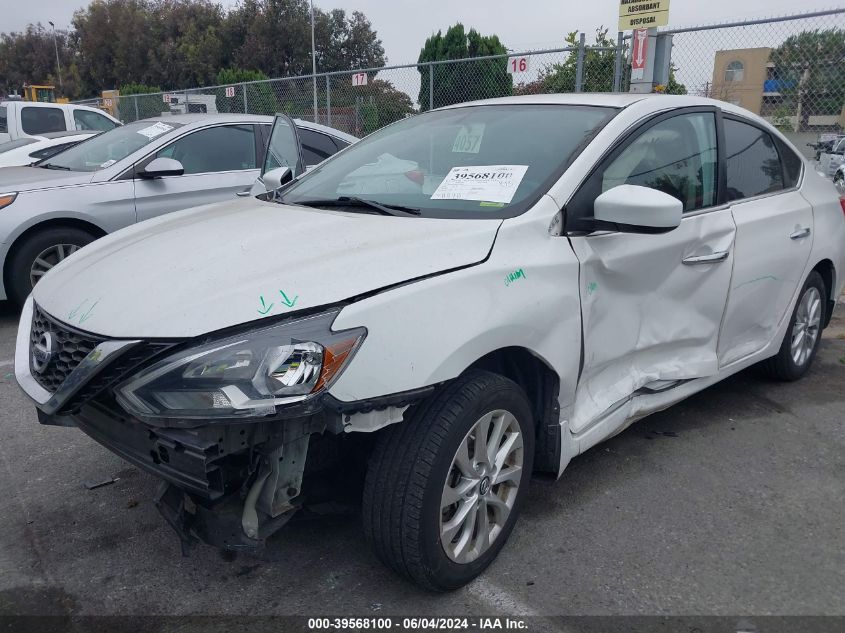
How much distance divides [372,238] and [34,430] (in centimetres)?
238

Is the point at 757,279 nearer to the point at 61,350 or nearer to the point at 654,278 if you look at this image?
the point at 654,278

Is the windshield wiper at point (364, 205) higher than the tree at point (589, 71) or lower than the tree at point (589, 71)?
lower

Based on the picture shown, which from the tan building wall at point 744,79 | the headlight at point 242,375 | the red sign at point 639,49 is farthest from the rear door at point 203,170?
the tan building wall at point 744,79

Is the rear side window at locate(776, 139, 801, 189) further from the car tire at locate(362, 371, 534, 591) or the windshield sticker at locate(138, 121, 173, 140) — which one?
the windshield sticker at locate(138, 121, 173, 140)

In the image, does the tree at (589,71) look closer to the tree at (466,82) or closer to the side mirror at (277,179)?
the tree at (466,82)

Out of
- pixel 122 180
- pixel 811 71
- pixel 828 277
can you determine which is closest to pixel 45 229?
pixel 122 180

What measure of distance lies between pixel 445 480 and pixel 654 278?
1336mm

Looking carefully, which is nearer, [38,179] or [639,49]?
[38,179]

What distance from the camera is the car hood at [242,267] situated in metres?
2.10

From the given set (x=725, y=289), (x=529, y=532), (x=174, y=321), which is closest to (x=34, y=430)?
(x=174, y=321)

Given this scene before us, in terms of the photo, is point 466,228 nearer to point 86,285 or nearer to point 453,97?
point 86,285

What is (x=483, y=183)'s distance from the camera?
9.27ft

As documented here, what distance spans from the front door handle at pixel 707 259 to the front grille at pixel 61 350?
7.68 feet

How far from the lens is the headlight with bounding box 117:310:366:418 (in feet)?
6.40
